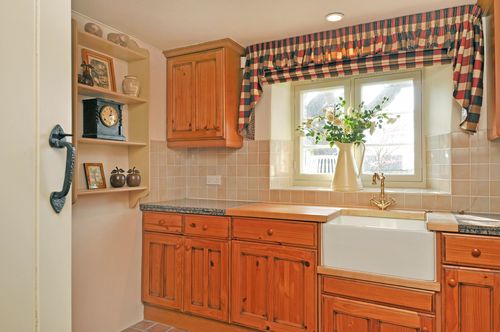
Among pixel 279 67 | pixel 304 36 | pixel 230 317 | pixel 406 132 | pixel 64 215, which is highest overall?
pixel 304 36

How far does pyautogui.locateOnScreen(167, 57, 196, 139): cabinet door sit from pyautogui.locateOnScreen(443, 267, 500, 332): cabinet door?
2.13 m

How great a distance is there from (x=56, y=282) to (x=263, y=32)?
7.24 ft

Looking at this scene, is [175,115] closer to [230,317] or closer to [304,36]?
[304,36]

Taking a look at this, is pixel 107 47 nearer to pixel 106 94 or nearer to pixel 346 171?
pixel 106 94

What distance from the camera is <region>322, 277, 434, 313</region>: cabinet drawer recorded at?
1771 millimetres

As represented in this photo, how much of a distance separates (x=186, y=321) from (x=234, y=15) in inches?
89.5

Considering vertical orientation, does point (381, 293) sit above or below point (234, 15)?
below

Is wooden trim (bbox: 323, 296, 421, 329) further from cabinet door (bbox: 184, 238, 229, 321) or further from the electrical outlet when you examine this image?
the electrical outlet

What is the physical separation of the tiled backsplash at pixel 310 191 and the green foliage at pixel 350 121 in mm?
380

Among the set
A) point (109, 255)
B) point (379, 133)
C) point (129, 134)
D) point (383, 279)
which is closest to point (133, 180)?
point (129, 134)

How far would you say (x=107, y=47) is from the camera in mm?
2322

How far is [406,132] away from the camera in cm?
261

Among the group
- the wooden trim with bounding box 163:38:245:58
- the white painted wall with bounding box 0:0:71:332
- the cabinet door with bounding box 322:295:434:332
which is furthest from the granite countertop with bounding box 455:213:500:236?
the wooden trim with bounding box 163:38:245:58

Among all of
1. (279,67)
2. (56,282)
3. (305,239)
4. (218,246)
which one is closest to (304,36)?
(279,67)
